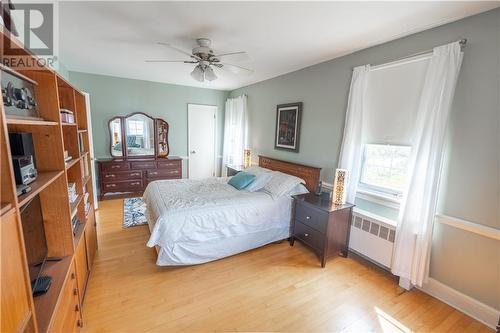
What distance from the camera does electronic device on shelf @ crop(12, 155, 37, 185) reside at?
1.04 metres

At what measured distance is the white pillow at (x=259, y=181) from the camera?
3205mm

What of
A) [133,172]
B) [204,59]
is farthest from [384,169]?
[133,172]

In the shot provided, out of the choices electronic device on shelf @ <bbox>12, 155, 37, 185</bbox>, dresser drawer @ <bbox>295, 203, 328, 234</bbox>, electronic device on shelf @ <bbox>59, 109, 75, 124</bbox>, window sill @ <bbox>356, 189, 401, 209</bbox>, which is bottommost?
dresser drawer @ <bbox>295, 203, 328, 234</bbox>

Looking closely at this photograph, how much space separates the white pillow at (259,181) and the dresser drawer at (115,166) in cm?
278

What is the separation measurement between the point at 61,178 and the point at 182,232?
3.78 feet

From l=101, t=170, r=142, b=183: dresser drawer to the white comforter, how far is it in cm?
178

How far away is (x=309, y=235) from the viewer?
8.96 feet

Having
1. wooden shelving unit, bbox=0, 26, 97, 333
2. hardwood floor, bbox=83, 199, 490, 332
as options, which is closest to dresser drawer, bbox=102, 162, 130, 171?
hardwood floor, bbox=83, 199, 490, 332

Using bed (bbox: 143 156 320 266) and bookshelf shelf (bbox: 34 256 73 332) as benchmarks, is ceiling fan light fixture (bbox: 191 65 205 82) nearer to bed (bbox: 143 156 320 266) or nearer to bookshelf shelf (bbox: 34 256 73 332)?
bed (bbox: 143 156 320 266)

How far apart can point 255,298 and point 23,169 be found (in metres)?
1.89

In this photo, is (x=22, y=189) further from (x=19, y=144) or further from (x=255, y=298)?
(x=255, y=298)

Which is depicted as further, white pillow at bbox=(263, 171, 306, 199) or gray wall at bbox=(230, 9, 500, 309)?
white pillow at bbox=(263, 171, 306, 199)

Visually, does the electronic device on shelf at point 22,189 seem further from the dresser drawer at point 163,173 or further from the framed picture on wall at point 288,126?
the dresser drawer at point 163,173

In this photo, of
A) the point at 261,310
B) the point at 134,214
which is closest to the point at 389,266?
the point at 261,310
